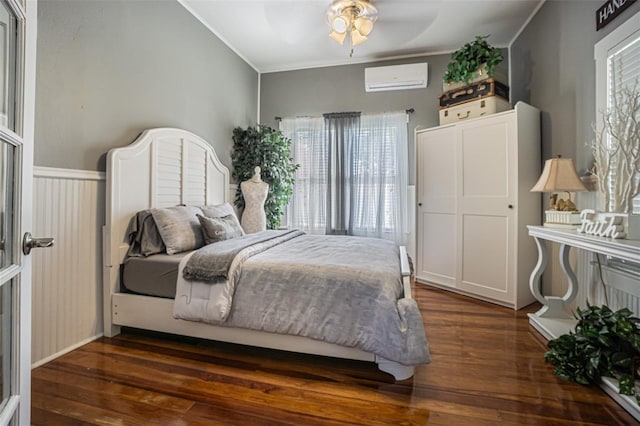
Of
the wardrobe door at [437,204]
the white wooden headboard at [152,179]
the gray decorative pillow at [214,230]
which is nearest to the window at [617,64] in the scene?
the wardrobe door at [437,204]

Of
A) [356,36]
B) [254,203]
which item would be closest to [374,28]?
[356,36]

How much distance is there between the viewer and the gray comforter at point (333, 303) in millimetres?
1556

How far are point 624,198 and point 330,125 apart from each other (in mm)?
3133

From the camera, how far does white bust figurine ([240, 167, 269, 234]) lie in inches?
140

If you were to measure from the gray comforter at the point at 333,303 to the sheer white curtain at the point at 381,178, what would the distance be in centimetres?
214

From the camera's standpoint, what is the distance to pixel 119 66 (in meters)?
2.29

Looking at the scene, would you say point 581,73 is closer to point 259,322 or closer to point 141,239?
point 259,322

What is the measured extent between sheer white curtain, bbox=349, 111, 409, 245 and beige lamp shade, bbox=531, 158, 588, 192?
6.26 ft

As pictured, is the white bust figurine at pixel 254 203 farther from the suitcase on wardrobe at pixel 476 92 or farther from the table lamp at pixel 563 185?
the table lamp at pixel 563 185

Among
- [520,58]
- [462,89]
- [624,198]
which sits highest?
[520,58]

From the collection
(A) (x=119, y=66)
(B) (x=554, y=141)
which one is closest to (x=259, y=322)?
(A) (x=119, y=66)

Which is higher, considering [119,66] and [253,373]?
[119,66]

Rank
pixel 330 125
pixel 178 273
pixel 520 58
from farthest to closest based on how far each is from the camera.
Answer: pixel 330 125 < pixel 520 58 < pixel 178 273

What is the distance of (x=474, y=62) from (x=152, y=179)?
3223 millimetres
